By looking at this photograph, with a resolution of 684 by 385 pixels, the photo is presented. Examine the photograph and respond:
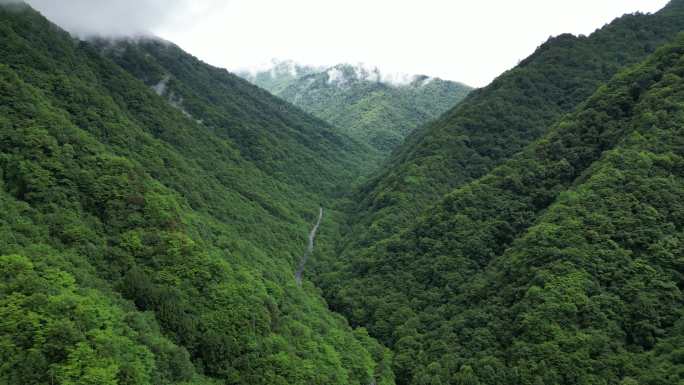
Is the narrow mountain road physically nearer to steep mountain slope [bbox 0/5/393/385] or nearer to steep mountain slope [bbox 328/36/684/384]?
steep mountain slope [bbox 0/5/393/385]

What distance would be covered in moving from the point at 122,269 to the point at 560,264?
80.5 m

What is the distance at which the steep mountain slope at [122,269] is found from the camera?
5444 cm

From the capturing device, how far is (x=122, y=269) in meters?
75.6

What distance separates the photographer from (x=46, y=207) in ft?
245

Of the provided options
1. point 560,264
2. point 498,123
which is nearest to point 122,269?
point 560,264

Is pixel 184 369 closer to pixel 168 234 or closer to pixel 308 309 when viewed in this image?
pixel 168 234

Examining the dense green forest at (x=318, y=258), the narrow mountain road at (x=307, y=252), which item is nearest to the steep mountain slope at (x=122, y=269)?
the dense green forest at (x=318, y=258)

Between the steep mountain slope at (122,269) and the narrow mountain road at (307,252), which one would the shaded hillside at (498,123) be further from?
the steep mountain slope at (122,269)

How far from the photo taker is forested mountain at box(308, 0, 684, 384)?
84438 mm

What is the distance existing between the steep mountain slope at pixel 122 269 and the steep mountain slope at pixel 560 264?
637 inches

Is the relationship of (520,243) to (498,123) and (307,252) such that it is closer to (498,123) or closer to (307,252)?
(307,252)

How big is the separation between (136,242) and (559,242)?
82.1m

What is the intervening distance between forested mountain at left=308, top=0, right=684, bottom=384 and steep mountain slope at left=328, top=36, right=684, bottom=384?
→ 0.34 metres

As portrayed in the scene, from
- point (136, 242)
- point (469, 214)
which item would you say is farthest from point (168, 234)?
point (469, 214)
